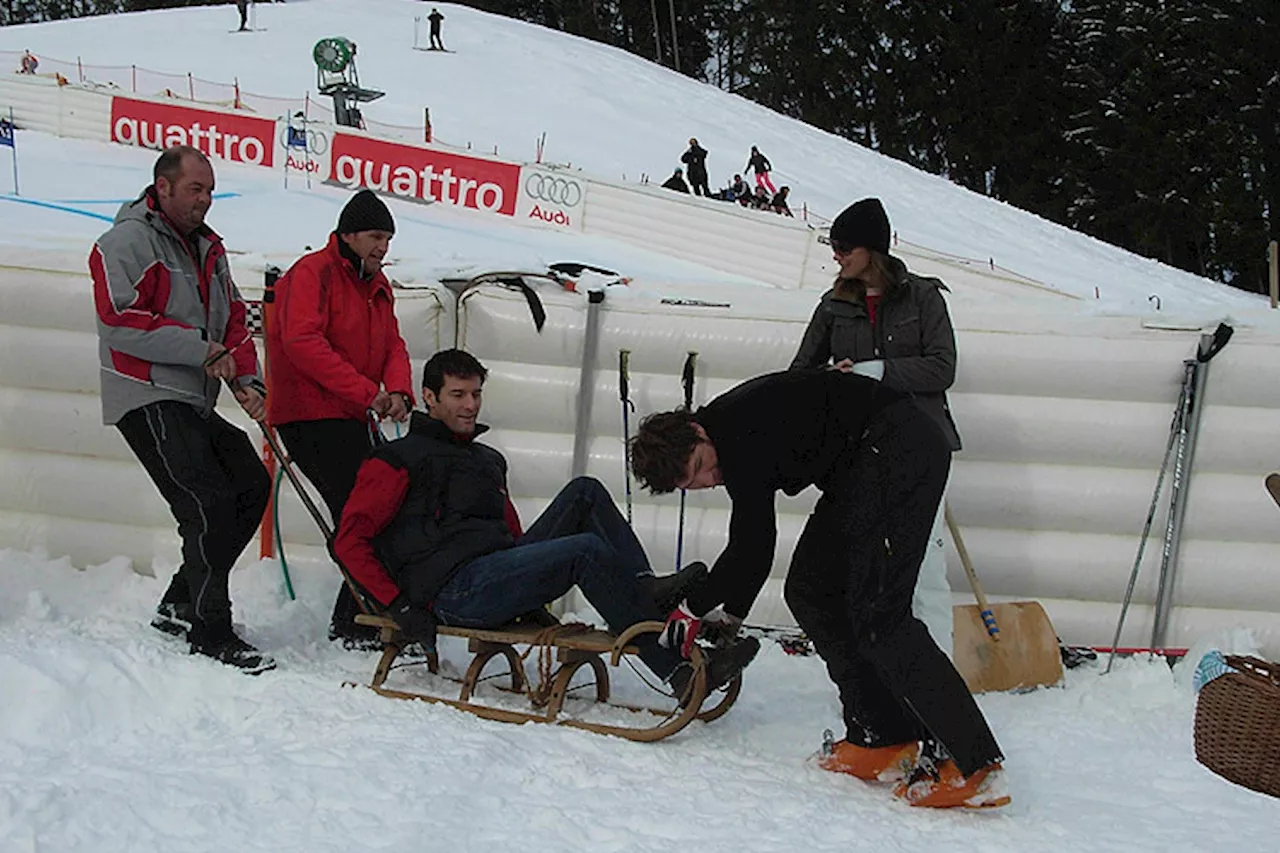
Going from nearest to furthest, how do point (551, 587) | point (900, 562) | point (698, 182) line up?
point (900, 562) → point (551, 587) → point (698, 182)

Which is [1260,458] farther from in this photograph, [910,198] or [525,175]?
[910,198]

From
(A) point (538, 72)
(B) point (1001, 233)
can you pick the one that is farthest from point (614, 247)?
(A) point (538, 72)

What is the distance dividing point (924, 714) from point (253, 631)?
2.33 m

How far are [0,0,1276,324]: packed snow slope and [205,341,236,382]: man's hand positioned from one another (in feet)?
53.4

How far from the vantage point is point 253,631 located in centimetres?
416

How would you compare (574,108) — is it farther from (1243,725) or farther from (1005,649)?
(1243,725)

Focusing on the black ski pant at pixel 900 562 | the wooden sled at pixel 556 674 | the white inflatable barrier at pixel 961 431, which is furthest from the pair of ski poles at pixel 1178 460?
the wooden sled at pixel 556 674

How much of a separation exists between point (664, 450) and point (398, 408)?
4.48 feet

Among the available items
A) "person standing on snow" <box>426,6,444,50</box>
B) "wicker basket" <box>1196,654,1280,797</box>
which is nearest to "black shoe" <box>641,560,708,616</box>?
"wicker basket" <box>1196,654,1280,797</box>

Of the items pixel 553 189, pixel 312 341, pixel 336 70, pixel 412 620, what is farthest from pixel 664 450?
pixel 336 70

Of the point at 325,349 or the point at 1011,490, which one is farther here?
the point at 1011,490

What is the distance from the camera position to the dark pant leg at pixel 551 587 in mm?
3615

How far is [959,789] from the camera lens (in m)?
3.13

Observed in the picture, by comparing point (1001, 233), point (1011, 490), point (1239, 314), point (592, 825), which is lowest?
point (592, 825)
